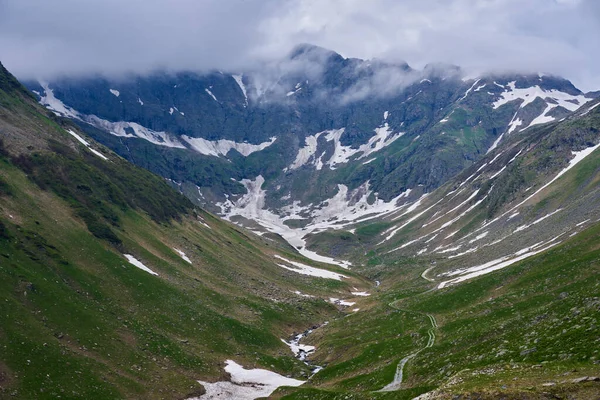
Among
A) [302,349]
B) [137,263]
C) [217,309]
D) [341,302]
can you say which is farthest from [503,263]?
[137,263]

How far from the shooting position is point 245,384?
65375 mm

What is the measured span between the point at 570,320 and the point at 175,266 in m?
75.3

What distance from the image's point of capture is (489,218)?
19312 centimetres

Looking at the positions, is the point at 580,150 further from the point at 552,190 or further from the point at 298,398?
the point at 298,398

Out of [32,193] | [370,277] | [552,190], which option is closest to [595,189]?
[552,190]

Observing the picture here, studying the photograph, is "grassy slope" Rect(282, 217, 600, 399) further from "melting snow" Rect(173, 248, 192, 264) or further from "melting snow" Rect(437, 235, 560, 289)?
"melting snow" Rect(173, 248, 192, 264)

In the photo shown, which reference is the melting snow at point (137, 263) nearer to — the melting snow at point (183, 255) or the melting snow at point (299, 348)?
the melting snow at point (183, 255)

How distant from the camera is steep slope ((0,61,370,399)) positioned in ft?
182

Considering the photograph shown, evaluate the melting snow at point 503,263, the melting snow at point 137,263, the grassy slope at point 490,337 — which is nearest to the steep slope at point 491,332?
the grassy slope at point 490,337

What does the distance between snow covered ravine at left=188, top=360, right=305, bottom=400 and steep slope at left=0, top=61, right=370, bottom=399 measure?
5.08 feet

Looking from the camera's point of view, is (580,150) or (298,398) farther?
(580,150)

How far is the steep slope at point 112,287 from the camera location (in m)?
55.4

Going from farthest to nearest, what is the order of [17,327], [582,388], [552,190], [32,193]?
[552,190] < [32,193] < [17,327] < [582,388]

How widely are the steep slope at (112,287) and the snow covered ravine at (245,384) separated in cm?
155
